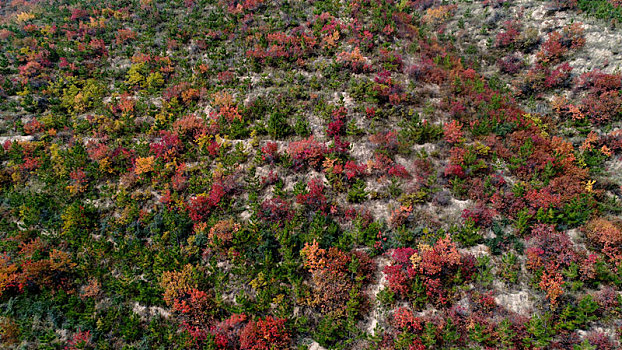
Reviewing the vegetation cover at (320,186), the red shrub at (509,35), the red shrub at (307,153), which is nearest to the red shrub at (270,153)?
the vegetation cover at (320,186)

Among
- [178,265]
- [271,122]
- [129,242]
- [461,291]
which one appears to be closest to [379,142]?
[271,122]

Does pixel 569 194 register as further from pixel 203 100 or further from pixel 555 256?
pixel 203 100

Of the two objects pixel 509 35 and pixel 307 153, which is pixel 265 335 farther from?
pixel 509 35

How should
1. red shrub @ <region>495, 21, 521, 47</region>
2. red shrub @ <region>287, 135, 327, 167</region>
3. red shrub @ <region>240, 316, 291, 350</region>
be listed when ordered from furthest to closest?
red shrub @ <region>495, 21, 521, 47</region>, red shrub @ <region>287, 135, 327, 167</region>, red shrub @ <region>240, 316, 291, 350</region>

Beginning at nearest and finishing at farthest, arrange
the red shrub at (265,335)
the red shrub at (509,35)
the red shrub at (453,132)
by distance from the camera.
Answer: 1. the red shrub at (265,335)
2. the red shrub at (453,132)
3. the red shrub at (509,35)

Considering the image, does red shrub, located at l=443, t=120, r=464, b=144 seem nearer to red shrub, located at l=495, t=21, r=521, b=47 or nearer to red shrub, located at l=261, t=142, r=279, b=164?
red shrub, located at l=261, t=142, r=279, b=164

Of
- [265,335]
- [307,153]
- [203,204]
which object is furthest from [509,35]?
[265,335]

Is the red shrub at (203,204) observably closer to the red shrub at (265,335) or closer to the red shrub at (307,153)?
the red shrub at (307,153)

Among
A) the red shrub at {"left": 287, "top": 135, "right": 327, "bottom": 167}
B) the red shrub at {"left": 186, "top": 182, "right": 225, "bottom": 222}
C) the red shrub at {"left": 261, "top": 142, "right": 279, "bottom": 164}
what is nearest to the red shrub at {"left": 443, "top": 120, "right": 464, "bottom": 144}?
the red shrub at {"left": 287, "top": 135, "right": 327, "bottom": 167}
